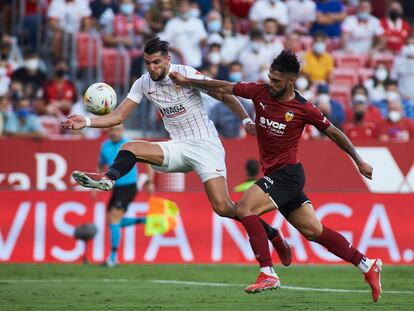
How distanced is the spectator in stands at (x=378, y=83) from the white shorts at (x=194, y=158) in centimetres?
1101

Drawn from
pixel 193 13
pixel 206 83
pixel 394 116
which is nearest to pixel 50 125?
pixel 193 13

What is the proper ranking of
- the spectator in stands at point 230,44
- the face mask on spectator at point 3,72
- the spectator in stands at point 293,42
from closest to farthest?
1. the face mask on spectator at point 3,72
2. the spectator in stands at point 293,42
3. the spectator in stands at point 230,44

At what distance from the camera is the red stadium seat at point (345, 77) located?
24.0 m

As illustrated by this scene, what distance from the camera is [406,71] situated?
24.1 m

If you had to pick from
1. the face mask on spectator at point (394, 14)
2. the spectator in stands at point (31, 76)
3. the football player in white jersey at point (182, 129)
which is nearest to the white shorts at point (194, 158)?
the football player in white jersey at point (182, 129)

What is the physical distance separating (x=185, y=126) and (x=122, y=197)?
5.01 meters

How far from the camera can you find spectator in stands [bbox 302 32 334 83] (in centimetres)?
2339

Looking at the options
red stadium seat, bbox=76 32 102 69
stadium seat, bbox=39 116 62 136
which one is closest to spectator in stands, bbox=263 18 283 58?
red stadium seat, bbox=76 32 102 69

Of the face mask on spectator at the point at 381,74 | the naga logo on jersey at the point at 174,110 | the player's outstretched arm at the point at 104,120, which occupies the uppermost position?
the face mask on spectator at the point at 381,74

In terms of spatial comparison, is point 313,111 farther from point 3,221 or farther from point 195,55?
point 195,55

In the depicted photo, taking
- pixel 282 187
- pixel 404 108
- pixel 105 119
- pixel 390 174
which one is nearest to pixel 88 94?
pixel 105 119

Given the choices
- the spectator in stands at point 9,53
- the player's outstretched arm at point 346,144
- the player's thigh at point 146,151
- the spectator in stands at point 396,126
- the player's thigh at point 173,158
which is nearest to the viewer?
the player's outstretched arm at point 346,144

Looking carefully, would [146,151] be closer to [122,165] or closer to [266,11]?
[122,165]

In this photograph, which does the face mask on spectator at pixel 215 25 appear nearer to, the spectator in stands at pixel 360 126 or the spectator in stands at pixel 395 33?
the spectator in stands at pixel 360 126
